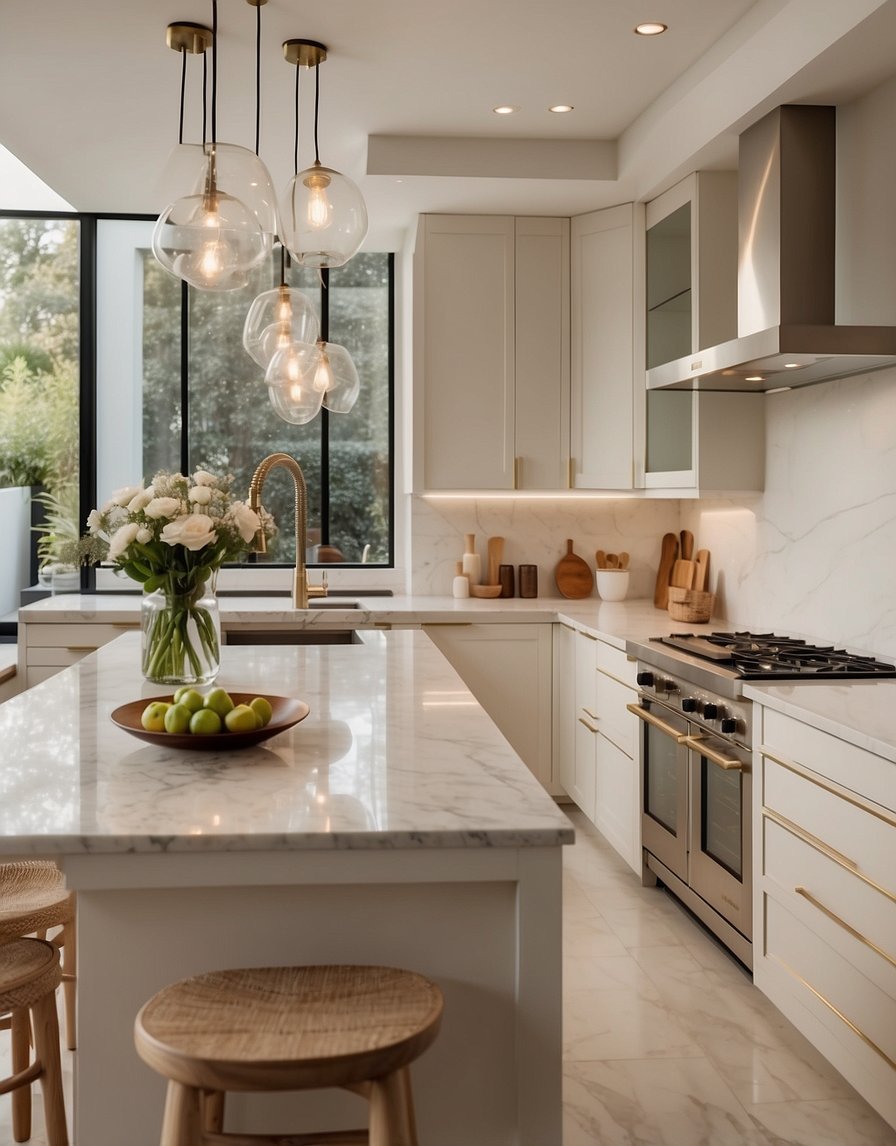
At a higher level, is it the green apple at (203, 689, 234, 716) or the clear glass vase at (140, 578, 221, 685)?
the clear glass vase at (140, 578, 221, 685)

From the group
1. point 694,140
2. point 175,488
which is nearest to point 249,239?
point 175,488

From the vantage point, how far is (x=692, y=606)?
4336 millimetres

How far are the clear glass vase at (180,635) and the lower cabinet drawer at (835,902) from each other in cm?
146

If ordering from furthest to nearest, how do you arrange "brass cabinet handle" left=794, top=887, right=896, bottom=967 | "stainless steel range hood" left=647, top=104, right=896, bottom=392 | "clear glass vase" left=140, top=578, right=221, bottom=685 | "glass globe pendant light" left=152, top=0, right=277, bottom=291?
"stainless steel range hood" left=647, top=104, right=896, bottom=392 → "clear glass vase" left=140, top=578, right=221, bottom=685 → "glass globe pendant light" left=152, top=0, right=277, bottom=291 → "brass cabinet handle" left=794, top=887, right=896, bottom=967

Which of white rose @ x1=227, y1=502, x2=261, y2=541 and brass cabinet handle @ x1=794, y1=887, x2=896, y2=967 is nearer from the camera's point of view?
brass cabinet handle @ x1=794, y1=887, x2=896, y2=967

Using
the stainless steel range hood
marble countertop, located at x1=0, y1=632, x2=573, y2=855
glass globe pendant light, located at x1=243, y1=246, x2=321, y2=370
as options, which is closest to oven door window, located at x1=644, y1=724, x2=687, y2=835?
marble countertop, located at x1=0, y1=632, x2=573, y2=855

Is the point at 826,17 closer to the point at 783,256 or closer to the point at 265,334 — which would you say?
the point at 783,256

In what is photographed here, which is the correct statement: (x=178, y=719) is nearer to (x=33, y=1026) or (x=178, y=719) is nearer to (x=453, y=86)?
(x=33, y=1026)

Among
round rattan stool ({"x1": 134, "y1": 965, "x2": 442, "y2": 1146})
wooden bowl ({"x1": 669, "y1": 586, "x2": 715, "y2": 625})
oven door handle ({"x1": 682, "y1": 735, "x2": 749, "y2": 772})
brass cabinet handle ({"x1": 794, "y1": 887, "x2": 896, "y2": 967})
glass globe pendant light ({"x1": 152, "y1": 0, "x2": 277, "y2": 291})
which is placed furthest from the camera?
wooden bowl ({"x1": 669, "y1": 586, "x2": 715, "y2": 625})

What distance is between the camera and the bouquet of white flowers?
8.10 feet

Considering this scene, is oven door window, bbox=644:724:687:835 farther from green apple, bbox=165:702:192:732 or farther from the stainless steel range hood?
green apple, bbox=165:702:192:732

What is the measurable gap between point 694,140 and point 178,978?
10.5 feet

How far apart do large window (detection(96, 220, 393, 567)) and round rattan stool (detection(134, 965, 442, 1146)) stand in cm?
417

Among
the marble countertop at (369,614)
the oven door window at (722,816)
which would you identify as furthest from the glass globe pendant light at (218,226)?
the marble countertop at (369,614)
